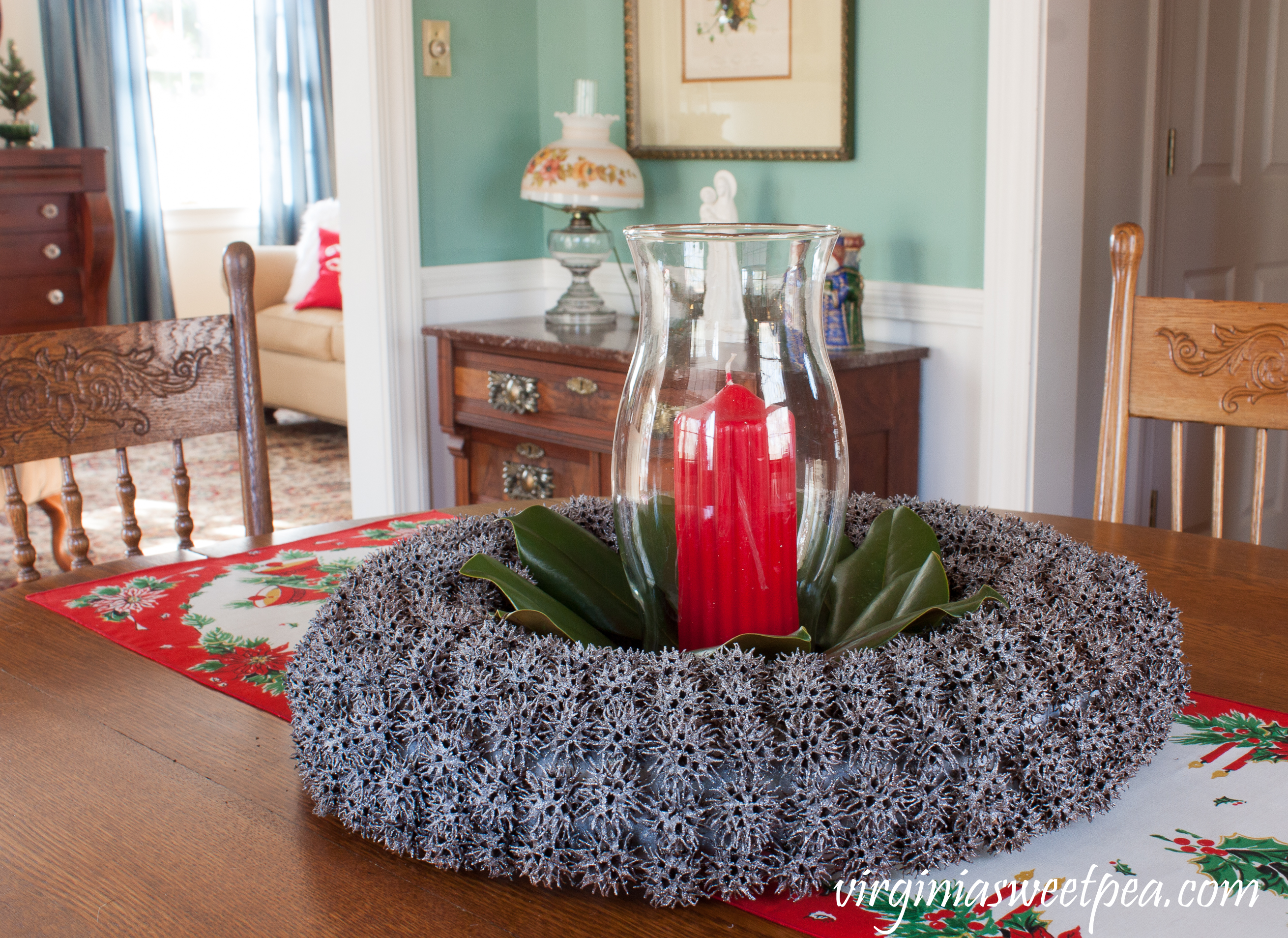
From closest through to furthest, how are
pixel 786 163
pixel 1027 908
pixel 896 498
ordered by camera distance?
pixel 1027 908 → pixel 896 498 → pixel 786 163

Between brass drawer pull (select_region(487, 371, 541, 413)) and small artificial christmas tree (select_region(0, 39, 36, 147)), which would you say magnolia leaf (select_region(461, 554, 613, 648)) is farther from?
small artificial christmas tree (select_region(0, 39, 36, 147))

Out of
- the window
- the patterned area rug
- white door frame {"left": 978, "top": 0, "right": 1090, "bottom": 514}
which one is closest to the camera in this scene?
white door frame {"left": 978, "top": 0, "right": 1090, "bottom": 514}

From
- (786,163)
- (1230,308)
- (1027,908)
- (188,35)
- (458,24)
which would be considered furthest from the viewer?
(188,35)

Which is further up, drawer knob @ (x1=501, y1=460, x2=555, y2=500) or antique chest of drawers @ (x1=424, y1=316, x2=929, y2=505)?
antique chest of drawers @ (x1=424, y1=316, x2=929, y2=505)

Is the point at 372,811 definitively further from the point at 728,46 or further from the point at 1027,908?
the point at 728,46

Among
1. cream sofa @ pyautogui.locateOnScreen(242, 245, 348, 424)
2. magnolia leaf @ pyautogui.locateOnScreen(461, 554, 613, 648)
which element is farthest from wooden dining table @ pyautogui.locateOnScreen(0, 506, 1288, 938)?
cream sofa @ pyautogui.locateOnScreen(242, 245, 348, 424)

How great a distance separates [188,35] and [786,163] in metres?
4.39

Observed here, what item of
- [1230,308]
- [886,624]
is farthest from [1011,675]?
[1230,308]

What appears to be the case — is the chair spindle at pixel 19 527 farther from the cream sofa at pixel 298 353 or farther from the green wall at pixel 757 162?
the cream sofa at pixel 298 353

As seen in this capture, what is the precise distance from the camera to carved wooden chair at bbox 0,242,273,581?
3.88 feet

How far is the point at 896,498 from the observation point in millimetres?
825

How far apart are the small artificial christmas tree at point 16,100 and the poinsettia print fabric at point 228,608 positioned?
282 centimetres

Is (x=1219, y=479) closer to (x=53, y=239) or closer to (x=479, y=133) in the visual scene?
(x=479, y=133)

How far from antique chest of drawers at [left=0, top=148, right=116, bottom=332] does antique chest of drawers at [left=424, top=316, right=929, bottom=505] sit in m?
1.28
